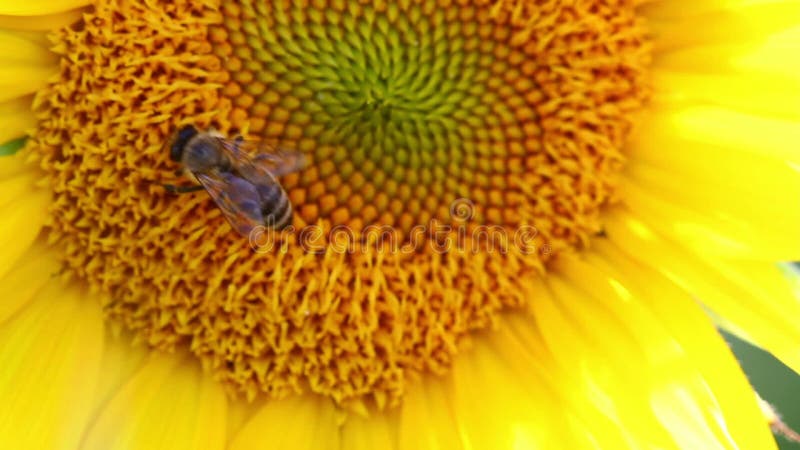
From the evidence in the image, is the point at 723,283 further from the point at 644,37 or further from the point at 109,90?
the point at 109,90

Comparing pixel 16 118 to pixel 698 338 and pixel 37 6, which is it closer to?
pixel 37 6

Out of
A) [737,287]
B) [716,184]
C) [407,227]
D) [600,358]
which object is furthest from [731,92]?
[407,227]

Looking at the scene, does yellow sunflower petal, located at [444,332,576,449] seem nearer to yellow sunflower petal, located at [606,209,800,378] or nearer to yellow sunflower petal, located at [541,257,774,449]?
yellow sunflower petal, located at [541,257,774,449]

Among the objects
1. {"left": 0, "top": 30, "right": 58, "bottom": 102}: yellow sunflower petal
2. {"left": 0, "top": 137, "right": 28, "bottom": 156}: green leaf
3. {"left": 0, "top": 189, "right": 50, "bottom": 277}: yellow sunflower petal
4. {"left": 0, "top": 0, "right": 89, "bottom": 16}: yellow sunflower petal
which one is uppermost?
{"left": 0, "top": 0, "right": 89, "bottom": 16}: yellow sunflower petal

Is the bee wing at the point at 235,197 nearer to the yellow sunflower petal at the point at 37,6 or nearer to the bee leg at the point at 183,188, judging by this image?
the bee leg at the point at 183,188

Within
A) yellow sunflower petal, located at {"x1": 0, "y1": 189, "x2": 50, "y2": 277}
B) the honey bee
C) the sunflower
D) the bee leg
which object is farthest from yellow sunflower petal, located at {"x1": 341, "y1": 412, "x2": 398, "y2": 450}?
yellow sunflower petal, located at {"x1": 0, "y1": 189, "x2": 50, "y2": 277}

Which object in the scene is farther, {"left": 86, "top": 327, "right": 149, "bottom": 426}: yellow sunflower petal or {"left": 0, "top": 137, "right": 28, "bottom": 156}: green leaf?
{"left": 86, "top": 327, "right": 149, "bottom": 426}: yellow sunflower petal
